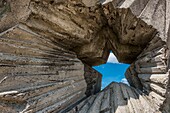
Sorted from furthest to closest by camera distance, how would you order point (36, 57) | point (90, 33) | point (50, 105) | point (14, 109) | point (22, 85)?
point (90, 33), point (36, 57), point (50, 105), point (22, 85), point (14, 109)

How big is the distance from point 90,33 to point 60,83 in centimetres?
78

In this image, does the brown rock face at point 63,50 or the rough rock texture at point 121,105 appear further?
the rough rock texture at point 121,105

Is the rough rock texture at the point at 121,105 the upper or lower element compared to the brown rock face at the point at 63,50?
lower

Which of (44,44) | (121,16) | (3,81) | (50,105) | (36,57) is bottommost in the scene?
(50,105)

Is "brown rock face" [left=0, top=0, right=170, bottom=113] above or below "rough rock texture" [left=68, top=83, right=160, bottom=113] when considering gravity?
above

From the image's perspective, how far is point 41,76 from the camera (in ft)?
4.41

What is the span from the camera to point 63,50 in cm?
180

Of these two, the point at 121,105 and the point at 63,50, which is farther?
the point at 63,50

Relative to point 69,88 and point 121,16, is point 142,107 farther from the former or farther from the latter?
point 121,16

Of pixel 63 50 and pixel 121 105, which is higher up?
pixel 63 50

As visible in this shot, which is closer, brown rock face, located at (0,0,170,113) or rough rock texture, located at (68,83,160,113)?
brown rock face, located at (0,0,170,113)

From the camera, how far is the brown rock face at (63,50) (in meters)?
1.17

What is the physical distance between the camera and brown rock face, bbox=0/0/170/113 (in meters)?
1.17

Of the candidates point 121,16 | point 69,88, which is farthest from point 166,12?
point 69,88
